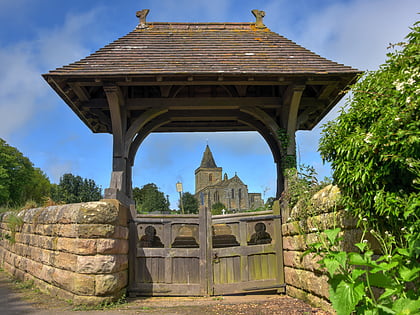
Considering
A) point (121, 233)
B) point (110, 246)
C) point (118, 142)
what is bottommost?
point (110, 246)

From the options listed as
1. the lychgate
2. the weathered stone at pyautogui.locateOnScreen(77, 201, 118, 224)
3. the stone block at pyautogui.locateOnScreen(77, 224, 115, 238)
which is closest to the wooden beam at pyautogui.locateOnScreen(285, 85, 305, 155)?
the lychgate

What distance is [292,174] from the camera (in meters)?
7.25

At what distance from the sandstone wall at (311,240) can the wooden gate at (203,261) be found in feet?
1.15

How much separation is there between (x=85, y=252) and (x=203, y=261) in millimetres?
2074

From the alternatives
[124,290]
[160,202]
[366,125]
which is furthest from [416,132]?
[160,202]

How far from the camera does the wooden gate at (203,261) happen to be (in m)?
6.73

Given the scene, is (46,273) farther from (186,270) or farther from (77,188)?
(77,188)

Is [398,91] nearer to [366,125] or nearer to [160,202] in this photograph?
[366,125]

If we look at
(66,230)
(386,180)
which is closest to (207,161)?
(66,230)

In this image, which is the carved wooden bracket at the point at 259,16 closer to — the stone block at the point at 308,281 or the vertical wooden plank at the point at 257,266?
the vertical wooden plank at the point at 257,266

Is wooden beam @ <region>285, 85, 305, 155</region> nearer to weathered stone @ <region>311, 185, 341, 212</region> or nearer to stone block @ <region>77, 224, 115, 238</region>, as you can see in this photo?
weathered stone @ <region>311, 185, 341, 212</region>

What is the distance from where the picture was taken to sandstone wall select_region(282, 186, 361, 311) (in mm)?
4281

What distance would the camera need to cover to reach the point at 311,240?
5.55m

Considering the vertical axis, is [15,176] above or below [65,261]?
above
